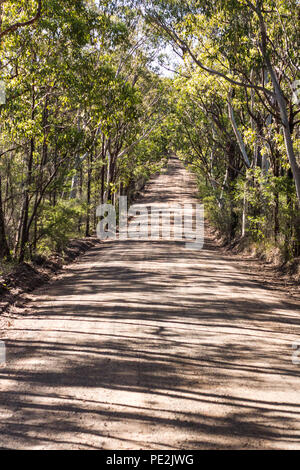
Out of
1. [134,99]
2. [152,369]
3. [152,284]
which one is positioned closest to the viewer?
[152,369]

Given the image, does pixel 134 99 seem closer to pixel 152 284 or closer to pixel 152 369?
pixel 152 284

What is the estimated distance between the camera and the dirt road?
4.47m

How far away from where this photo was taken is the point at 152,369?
6.20 metres

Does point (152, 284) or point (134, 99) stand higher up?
point (134, 99)

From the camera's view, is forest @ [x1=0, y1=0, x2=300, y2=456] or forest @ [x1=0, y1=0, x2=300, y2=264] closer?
forest @ [x1=0, y1=0, x2=300, y2=456]

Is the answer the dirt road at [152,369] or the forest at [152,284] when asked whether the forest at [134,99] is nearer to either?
the forest at [152,284]

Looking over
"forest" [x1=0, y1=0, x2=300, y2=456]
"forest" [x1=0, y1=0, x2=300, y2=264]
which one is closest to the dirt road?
"forest" [x1=0, y1=0, x2=300, y2=456]

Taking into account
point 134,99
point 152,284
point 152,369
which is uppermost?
point 134,99

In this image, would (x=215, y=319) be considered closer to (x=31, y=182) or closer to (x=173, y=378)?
(x=173, y=378)

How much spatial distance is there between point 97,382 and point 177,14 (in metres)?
13.3

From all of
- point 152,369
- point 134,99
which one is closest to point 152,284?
point 152,369

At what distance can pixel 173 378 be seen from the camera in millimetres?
5898

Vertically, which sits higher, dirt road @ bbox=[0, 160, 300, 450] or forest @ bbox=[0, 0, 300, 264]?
forest @ bbox=[0, 0, 300, 264]

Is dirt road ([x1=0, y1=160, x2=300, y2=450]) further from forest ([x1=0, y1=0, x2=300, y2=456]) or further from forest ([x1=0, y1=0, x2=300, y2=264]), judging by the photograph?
forest ([x1=0, y1=0, x2=300, y2=264])
